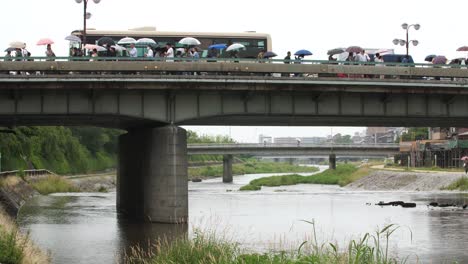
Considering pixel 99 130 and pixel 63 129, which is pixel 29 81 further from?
pixel 99 130

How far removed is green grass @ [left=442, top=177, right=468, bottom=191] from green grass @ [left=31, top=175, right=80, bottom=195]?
39.4m

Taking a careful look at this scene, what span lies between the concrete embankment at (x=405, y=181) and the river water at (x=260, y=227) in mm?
19093

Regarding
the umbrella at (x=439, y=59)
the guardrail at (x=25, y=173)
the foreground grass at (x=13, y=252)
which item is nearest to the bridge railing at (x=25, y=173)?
the guardrail at (x=25, y=173)

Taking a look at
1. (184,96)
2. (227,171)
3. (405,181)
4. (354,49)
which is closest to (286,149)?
(227,171)

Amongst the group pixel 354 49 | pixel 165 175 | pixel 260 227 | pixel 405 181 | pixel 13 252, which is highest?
pixel 354 49

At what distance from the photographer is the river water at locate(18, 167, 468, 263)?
29.5m

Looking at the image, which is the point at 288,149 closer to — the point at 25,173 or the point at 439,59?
the point at 25,173

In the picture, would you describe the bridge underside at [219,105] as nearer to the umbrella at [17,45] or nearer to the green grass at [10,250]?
the umbrella at [17,45]

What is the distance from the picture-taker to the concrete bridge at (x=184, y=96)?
38844mm

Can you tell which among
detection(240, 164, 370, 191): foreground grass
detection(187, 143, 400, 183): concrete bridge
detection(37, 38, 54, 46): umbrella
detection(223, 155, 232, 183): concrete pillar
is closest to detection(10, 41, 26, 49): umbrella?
detection(37, 38, 54, 46): umbrella

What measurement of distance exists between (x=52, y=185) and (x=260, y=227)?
142 ft

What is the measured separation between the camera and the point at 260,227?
38.7 metres

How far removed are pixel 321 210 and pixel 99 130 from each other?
7543 cm

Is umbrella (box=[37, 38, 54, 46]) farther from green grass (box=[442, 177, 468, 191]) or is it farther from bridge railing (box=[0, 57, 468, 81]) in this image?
green grass (box=[442, 177, 468, 191])
